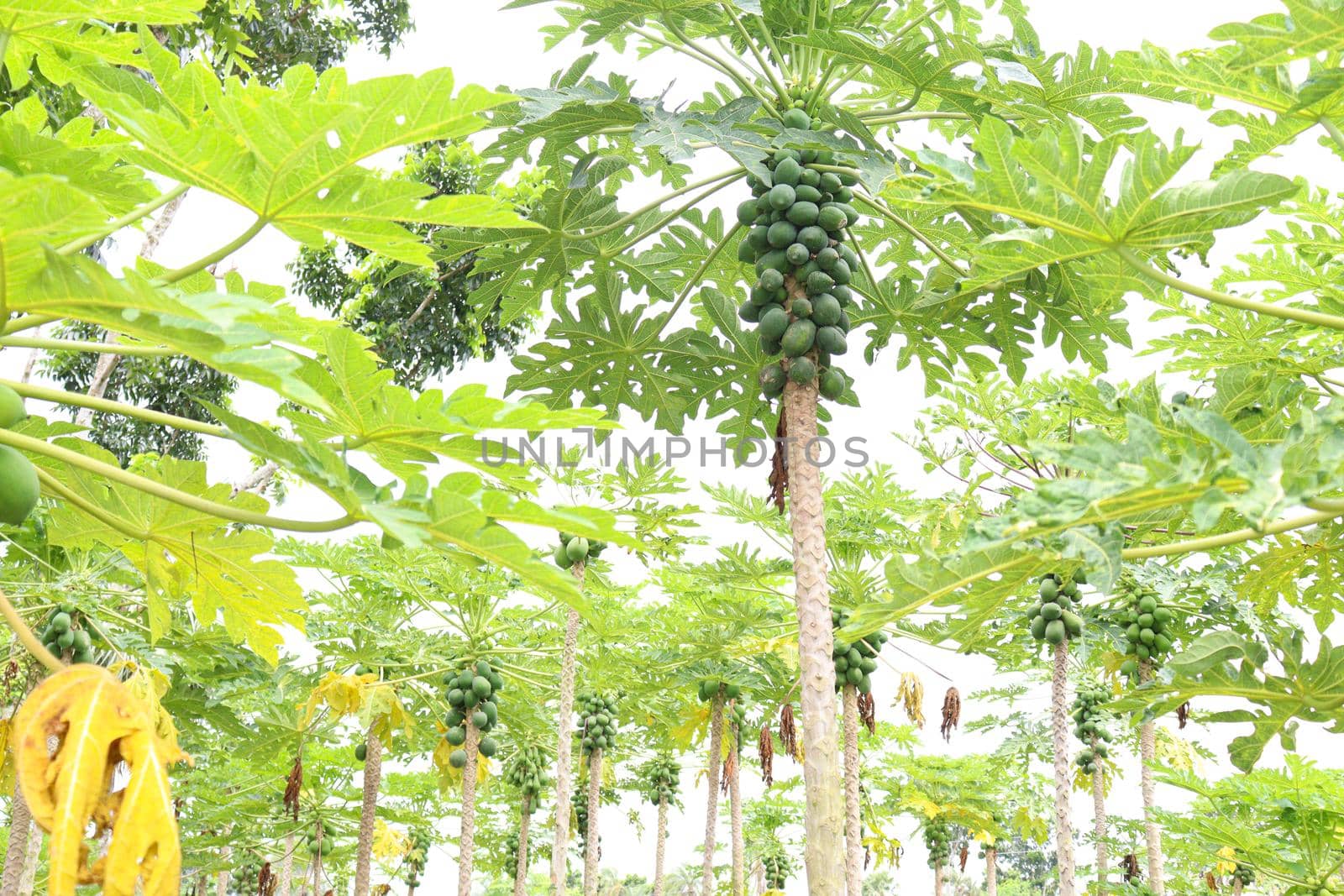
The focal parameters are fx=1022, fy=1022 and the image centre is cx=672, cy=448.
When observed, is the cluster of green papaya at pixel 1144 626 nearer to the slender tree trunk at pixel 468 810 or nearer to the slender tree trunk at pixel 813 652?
the slender tree trunk at pixel 813 652

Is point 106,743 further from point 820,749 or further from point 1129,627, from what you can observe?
point 1129,627

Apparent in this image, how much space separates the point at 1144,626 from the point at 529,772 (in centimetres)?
839

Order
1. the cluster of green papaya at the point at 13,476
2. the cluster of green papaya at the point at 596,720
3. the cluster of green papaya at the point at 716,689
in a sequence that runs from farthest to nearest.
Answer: the cluster of green papaya at the point at 596,720, the cluster of green papaya at the point at 716,689, the cluster of green papaya at the point at 13,476

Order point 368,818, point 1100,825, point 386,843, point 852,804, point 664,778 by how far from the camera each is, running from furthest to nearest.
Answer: point 664,778
point 386,843
point 1100,825
point 368,818
point 852,804

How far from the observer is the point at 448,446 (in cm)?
218

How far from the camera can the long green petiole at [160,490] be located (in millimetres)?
1797

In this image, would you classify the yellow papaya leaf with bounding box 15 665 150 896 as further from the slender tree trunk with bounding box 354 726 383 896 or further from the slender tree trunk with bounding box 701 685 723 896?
the slender tree trunk with bounding box 701 685 723 896

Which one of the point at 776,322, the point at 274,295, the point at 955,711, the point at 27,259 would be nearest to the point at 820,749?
the point at 776,322

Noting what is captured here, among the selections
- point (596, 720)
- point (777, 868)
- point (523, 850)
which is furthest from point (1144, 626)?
point (777, 868)

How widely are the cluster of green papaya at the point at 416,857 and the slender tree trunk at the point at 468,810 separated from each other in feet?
27.9

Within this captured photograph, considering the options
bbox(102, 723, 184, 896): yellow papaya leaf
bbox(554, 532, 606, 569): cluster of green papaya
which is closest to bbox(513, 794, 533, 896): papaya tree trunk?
bbox(554, 532, 606, 569): cluster of green papaya

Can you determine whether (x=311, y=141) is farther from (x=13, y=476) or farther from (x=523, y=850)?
(x=523, y=850)

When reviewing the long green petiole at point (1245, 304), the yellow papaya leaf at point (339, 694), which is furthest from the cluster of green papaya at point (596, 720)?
the long green petiole at point (1245, 304)

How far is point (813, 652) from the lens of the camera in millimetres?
4402
